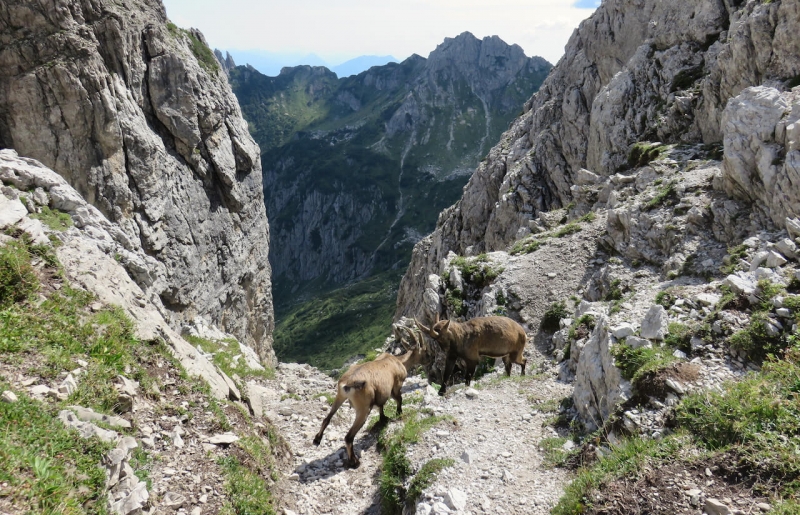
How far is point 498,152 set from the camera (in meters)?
69.5

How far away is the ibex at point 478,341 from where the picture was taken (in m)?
16.1

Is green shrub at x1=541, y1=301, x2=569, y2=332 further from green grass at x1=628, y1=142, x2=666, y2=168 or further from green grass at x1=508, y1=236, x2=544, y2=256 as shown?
green grass at x1=628, y1=142, x2=666, y2=168

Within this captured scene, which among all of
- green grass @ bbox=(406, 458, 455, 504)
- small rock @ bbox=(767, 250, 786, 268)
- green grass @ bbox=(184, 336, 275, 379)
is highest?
small rock @ bbox=(767, 250, 786, 268)

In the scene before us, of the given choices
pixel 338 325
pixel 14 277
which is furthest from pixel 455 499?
pixel 338 325

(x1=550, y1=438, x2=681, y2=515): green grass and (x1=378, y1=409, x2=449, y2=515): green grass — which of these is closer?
(x1=550, y1=438, x2=681, y2=515): green grass

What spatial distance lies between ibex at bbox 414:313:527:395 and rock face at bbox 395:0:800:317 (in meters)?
11.1

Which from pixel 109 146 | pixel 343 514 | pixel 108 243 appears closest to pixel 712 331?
pixel 343 514

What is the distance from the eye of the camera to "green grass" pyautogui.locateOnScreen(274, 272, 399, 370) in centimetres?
12469

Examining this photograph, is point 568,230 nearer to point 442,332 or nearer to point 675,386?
point 442,332

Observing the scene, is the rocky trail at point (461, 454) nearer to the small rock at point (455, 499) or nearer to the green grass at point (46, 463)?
the small rock at point (455, 499)

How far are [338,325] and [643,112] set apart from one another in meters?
122

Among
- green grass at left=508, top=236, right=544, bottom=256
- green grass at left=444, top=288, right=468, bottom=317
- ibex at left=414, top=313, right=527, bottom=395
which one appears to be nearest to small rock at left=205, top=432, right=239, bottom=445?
ibex at left=414, top=313, right=527, bottom=395

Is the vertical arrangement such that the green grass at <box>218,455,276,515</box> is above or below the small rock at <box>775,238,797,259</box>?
below

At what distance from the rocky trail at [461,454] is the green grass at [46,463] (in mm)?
4536
